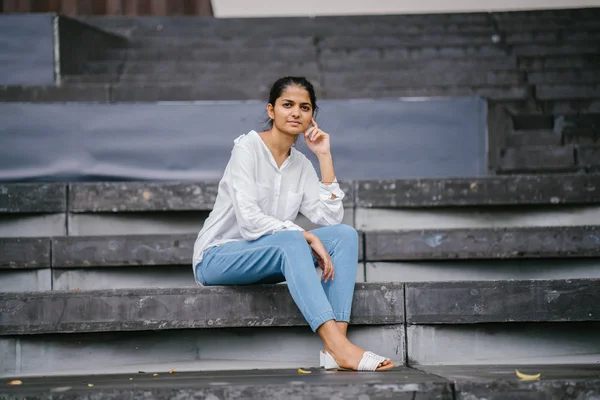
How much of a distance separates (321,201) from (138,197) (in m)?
1.25

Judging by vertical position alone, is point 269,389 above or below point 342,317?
below

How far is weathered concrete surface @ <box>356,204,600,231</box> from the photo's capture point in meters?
3.95

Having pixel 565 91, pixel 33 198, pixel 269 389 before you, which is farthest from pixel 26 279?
pixel 565 91

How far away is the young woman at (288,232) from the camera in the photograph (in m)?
2.62

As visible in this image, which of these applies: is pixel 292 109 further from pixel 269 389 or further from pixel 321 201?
pixel 269 389

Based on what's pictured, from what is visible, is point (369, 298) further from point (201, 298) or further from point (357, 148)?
point (357, 148)

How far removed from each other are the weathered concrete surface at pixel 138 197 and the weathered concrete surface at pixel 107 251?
41 cm

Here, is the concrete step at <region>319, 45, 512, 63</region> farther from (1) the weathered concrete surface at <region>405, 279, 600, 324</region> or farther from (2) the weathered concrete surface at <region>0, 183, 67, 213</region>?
(1) the weathered concrete surface at <region>405, 279, 600, 324</region>

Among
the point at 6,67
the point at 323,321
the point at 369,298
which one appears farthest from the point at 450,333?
the point at 6,67

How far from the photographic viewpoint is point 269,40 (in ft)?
22.4

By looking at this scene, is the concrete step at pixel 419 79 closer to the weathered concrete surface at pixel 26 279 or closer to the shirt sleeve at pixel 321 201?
the shirt sleeve at pixel 321 201

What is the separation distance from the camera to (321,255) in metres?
2.70

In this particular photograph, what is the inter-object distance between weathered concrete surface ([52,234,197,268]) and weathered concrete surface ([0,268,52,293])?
73 mm

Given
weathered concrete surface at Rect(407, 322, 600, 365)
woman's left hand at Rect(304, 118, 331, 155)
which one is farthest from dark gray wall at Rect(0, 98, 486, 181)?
weathered concrete surface at Rect(407, 322, 600, 365)
